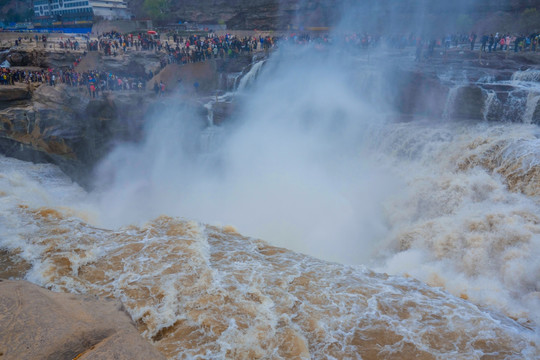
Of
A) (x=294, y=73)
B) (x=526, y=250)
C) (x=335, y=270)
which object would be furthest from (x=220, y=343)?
(x=294, y=73)

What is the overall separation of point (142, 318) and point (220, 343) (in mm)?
1089

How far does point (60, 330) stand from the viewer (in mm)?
2406

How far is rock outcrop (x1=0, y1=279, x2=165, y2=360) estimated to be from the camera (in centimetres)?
227

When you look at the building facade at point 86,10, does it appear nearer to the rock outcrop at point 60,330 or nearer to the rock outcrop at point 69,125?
the rock outcrop at point 69,125

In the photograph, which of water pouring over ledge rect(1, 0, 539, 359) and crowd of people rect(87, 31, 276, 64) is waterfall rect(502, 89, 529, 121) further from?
crowd of people rect(87, 31, 276, 64)

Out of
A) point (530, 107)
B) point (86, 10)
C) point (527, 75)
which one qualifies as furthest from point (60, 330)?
point (86, 10)

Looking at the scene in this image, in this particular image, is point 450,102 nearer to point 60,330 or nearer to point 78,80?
point 60,330

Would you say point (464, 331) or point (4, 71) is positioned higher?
point (4, 71)

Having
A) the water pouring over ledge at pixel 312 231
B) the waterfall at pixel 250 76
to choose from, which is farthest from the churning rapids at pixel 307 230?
the waterfall at pixel 250 76

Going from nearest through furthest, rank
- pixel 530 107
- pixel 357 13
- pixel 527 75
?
pixel 530 107 < pixel 527 75 < pixel 357 13

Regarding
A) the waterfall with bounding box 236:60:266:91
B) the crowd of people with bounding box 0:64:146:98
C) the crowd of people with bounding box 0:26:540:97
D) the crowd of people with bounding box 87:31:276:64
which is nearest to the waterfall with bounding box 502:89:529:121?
the crowd of people with bounding box 0:26:540:97

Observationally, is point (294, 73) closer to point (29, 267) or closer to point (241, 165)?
point (241, 165)

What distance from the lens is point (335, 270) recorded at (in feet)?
19.8

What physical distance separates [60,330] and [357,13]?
27.8 metres
